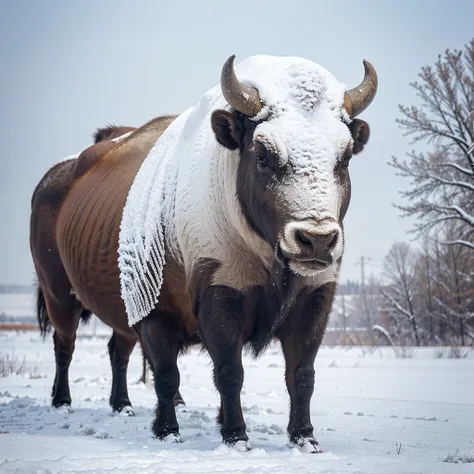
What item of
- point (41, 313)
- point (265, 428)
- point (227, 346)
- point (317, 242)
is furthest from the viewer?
point (41, 313)

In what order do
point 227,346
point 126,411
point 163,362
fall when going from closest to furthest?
point 227,346, point 163,362, point 126,411

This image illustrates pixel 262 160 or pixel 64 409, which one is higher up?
pixel 262 160

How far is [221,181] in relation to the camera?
179 inches

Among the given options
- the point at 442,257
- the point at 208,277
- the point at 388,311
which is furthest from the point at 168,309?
the point at 388,311

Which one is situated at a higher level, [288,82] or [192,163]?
[288,82]

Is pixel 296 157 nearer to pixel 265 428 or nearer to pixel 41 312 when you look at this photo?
pixel 265 428

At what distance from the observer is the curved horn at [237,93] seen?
414cm

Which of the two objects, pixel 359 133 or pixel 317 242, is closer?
pixel 317 242

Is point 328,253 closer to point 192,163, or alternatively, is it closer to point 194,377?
point 192,163

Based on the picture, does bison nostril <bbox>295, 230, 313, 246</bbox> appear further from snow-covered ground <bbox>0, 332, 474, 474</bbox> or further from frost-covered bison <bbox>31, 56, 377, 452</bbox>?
snow-covered ground <bbox>0, 332, 474, 474</bbox>

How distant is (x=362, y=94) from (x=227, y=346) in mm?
1764

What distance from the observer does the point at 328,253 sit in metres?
3.70

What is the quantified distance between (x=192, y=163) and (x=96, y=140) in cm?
352

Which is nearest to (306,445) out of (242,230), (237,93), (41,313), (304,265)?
(304,265)
